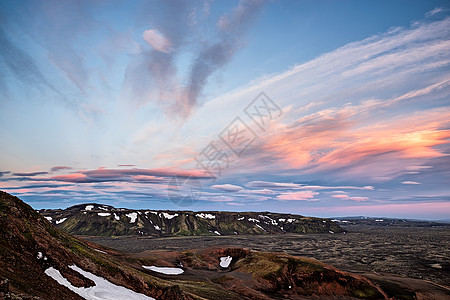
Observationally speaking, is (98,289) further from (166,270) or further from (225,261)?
(225,261)

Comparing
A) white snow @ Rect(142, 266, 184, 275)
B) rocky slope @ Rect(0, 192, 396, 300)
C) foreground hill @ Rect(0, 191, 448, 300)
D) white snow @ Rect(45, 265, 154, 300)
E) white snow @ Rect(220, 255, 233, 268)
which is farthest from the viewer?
white snow @ Rect(220, 255, 233, 268)

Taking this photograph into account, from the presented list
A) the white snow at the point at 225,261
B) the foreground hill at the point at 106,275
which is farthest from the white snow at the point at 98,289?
the white snow at the point at 225,261

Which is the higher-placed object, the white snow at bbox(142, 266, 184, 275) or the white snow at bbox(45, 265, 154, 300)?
the white snow at bbox(45, 265, 154, 300)

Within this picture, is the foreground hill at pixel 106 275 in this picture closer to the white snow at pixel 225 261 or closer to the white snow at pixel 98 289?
the white snow at pixel 98 289

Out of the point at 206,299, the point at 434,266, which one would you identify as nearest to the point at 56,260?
the point at 206,299

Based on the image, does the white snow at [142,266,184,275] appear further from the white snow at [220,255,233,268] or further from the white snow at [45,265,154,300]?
the white snow at [45,265,154,300]

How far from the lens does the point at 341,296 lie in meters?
50.8

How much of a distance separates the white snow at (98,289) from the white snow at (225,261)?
48.1 m

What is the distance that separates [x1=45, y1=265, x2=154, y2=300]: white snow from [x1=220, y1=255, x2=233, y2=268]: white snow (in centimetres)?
4812

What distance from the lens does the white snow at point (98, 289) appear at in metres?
22.5

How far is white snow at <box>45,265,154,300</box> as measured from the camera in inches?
885

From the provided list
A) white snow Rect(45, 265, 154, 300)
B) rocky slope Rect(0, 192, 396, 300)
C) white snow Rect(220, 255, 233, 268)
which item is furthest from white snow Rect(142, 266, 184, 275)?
white snow Rect(45, 265, 154, 300)

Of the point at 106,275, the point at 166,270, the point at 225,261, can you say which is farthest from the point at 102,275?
the point at 225,261

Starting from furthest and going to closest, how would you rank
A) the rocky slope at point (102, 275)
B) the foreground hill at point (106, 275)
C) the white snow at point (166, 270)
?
the white snow at point (166, 270) < the foreground hill at point (106, 275) < the rocky slope at point (102, 275)
